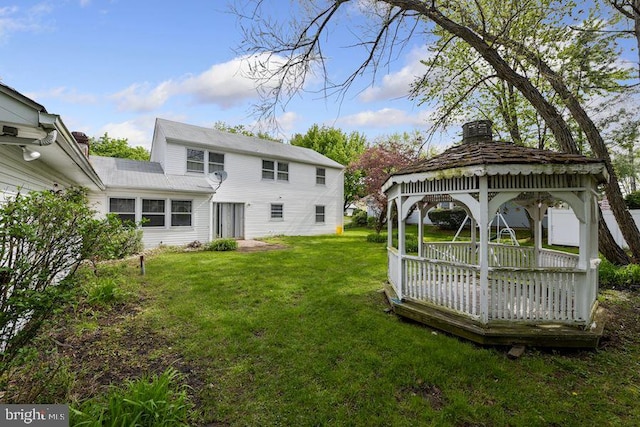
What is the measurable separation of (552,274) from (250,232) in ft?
47.2

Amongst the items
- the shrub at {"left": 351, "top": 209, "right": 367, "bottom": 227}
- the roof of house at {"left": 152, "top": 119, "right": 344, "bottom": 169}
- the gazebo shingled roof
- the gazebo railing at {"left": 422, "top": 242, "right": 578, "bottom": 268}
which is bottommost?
the gazebo railing at {"left": 422, "top": 242, "right": 578, "bottom": 268}

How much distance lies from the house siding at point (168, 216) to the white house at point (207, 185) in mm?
35

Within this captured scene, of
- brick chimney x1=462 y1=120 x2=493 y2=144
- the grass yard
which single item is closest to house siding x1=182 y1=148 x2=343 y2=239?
the grass yard

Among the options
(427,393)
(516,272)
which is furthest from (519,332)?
(427,393)

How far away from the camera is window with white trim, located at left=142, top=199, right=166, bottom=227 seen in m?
12.4

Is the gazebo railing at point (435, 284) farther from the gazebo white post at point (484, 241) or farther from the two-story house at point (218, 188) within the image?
the two-story house at point (218, 188)

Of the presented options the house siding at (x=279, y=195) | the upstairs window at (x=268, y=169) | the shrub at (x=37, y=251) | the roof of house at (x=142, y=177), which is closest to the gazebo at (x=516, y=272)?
the shrub at (x=37, y=251)

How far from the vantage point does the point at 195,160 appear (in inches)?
579

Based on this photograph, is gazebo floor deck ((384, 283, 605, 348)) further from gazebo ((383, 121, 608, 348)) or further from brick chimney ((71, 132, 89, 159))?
brick chimney ((71, 132, 89, 159))

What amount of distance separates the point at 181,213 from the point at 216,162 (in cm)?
354

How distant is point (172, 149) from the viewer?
14.0m

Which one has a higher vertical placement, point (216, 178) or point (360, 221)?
point (216, 178)

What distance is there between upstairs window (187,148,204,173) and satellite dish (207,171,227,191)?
0.64 m

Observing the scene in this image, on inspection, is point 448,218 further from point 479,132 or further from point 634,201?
point 479,132
